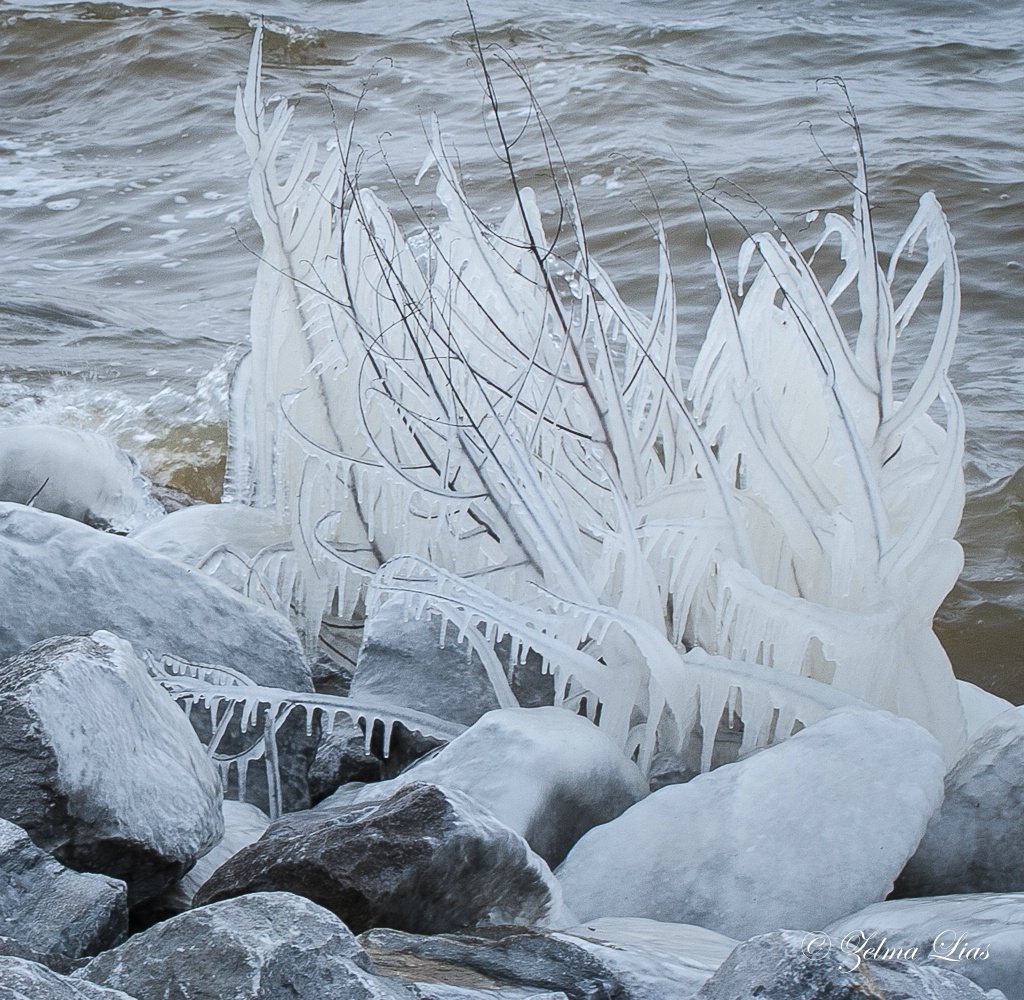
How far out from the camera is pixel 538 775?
2232 millimetres

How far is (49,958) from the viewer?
1.50m

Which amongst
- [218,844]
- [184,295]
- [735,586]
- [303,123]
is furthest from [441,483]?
[303,123]

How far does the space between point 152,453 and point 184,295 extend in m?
1.95

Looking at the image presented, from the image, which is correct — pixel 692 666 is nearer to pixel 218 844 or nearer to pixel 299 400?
pixel 218 844

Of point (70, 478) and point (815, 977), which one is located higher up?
point (815, 977)

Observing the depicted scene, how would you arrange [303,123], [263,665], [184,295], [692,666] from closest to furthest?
1. [692,666]
2. [263,665]
3. [184,295]
4. [303,123]

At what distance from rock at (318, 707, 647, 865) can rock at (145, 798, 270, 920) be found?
160 millimetres

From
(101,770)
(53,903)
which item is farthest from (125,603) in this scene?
(53,903)

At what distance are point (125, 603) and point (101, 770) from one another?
0.78m

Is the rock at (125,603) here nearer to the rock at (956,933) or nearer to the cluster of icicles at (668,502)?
the cluster of icicles at (668,502)

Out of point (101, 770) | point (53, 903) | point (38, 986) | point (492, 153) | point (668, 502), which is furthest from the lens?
point (492, 153)

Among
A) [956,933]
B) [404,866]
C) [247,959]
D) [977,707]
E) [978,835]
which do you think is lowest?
[977,707]

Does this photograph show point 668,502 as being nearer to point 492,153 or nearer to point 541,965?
point 541,965

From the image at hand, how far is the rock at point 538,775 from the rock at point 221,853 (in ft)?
0.53
